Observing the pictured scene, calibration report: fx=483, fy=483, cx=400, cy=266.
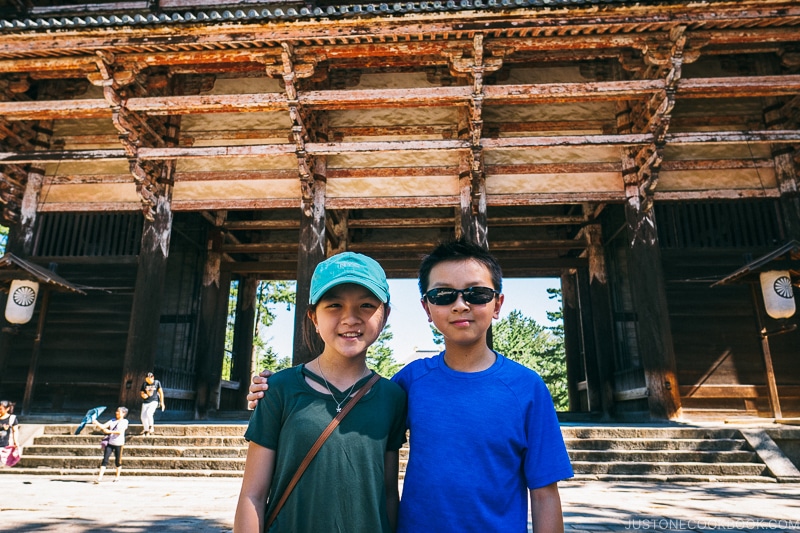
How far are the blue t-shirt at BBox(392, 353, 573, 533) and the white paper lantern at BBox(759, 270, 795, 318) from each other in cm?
766

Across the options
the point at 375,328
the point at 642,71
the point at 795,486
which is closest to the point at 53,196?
the point at 375,328

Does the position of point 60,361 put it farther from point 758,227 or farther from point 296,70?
point 758,227

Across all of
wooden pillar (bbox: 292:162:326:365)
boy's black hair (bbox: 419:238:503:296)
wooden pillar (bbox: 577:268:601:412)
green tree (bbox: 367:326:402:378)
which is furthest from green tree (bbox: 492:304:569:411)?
boy's black hair (bbox: 419:238:503:296)

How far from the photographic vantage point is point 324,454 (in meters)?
1.37

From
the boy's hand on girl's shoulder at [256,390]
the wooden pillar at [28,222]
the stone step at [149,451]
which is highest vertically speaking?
the wooden pillar at [28,222]

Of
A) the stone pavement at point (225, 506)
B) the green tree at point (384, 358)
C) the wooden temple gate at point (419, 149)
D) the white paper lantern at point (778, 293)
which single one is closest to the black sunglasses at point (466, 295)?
the stone pavement at point (225, 506)

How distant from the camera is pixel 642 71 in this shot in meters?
8.32

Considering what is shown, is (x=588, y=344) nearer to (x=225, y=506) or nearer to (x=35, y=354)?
(x=225, y=506)

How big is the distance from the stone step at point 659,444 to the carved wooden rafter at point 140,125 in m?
8.11

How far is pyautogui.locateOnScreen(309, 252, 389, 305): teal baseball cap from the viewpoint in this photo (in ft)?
4.96

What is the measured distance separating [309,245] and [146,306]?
297 cm

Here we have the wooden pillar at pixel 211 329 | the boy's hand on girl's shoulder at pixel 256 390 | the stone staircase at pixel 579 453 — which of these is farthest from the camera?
the wooden pillar at pixel 211 329

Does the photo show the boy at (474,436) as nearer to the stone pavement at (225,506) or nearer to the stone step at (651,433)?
the stone pavement at (225,506)

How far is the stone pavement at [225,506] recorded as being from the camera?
11.6ft
